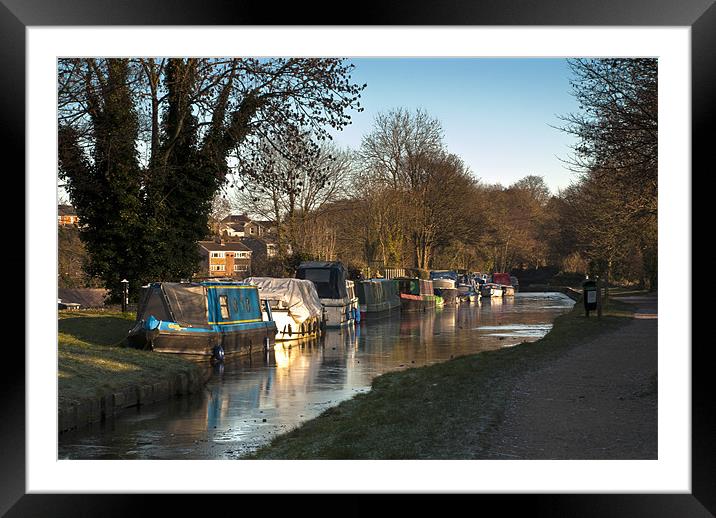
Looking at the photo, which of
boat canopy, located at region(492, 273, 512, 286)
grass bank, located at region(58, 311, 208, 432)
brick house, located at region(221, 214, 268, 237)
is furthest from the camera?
boat canopy, located at region(492, 273, 512, 286)

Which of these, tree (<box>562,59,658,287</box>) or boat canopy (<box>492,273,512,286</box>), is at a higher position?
tree (<box>562,59,658,287</box>)

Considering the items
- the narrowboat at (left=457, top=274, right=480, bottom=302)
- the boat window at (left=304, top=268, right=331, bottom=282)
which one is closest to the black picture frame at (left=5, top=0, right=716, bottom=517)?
the boat window at (left=304, top=268, right=331, bottom=282)

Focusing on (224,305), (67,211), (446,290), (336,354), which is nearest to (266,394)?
(224,305)

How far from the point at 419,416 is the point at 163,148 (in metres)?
14.6

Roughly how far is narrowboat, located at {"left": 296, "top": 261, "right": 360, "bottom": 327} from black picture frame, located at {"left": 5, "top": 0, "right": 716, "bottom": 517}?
1071 inches

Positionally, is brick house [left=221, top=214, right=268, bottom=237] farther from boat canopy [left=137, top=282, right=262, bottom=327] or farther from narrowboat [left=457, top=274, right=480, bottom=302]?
boat canopy [left=137, top=282, right=262, bottom=327]

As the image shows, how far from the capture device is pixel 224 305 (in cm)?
2325

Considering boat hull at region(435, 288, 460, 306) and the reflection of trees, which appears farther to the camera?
boat hull at region(435, 288, 460, 306)

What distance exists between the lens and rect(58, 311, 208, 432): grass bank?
12.7 metres

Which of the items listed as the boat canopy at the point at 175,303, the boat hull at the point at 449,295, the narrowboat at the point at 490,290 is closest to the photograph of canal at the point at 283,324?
the boat canopy at the point at 175,303
